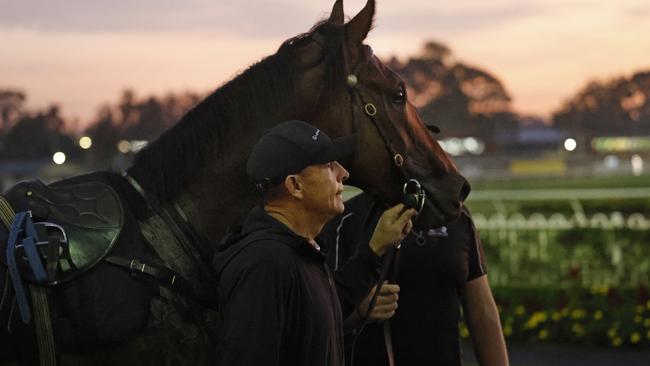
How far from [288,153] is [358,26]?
88 cm

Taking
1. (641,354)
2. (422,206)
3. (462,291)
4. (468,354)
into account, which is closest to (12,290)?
(422,206)

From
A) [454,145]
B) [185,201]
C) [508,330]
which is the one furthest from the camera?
[454,145]

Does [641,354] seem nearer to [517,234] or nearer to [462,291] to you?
[517,234]

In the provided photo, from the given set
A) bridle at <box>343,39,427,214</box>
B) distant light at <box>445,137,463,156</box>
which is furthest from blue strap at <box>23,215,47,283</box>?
distant light at <box>445,137,463,156</box>

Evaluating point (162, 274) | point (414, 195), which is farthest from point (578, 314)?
point (162, 274)

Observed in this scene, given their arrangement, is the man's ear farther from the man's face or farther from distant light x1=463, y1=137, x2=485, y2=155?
distant light x1=463, y1=137, x2=485, y2=155

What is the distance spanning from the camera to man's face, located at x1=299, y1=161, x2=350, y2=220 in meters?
2.27

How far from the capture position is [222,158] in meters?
2.94

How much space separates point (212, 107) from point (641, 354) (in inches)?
239

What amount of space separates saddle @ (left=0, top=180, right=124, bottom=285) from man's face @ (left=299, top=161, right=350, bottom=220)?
27.0 inches

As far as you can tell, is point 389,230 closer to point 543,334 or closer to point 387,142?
point 387,142

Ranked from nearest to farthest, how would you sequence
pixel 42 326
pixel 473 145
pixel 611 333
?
pixel 42 326
pixel 611 333
pixel 473 145

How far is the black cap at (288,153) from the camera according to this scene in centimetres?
223

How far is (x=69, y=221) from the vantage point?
9.08 feet
